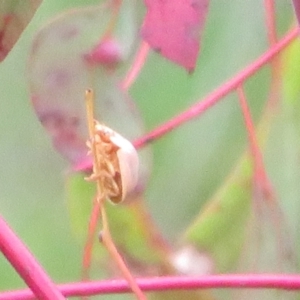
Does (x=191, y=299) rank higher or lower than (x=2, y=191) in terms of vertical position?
lower

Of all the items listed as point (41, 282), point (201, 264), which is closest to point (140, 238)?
point (201, 264)

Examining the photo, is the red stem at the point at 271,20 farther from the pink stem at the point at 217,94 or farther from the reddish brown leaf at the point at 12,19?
the reddish brown leaf at the point at 12,19

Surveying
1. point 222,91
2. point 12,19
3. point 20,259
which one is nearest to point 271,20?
point 222,91

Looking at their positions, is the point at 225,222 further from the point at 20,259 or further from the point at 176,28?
the point at 20,259

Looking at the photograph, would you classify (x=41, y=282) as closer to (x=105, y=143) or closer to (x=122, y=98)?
(x=105, y=143)

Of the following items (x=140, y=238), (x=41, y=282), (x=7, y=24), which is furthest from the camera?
(x=140, y=238)

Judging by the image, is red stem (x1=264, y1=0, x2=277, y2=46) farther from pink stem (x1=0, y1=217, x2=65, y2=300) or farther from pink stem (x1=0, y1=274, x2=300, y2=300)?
pink stem (x1=0, y1=217, x2=65, y2=300)

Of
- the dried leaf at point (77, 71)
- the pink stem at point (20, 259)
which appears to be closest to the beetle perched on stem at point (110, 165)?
the pink stem at point (20, 259)
